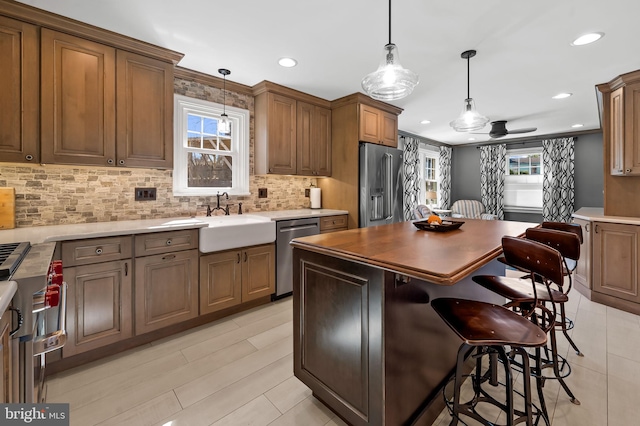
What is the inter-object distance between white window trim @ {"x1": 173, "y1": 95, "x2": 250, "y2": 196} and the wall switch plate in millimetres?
212

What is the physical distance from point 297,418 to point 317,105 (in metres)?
3.52

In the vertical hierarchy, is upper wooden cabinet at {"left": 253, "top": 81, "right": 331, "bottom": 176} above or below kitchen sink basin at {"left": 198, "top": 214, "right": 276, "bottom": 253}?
above

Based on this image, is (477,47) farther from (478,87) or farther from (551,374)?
(551,374)

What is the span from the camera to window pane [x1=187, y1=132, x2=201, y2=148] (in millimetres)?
3184

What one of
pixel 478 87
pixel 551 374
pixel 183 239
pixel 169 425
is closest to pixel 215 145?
pixel 183 239

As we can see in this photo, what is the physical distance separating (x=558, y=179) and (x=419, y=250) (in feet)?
22.0

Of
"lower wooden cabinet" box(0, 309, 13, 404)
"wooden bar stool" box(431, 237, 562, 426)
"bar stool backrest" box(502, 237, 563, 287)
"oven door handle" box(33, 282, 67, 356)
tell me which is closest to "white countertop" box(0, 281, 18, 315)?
"lower wooden cabinet" box(0, 309, 13, 404)

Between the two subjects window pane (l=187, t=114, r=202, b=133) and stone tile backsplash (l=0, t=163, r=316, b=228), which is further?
window pane (l=187, t=114, r=202, b=133)

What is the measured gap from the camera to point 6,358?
36.2 inches

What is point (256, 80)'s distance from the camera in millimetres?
3320

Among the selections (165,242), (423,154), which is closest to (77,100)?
(165,242)

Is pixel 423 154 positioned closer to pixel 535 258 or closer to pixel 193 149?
pixel 193 149

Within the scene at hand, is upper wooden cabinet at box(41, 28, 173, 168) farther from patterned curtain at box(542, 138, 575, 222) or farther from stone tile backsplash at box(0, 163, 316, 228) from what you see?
patterned curtain at box(542, 138, 575, 222)

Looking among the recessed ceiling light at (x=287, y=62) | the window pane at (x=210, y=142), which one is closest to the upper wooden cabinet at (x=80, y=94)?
the window pane at (x=210, y=142)
